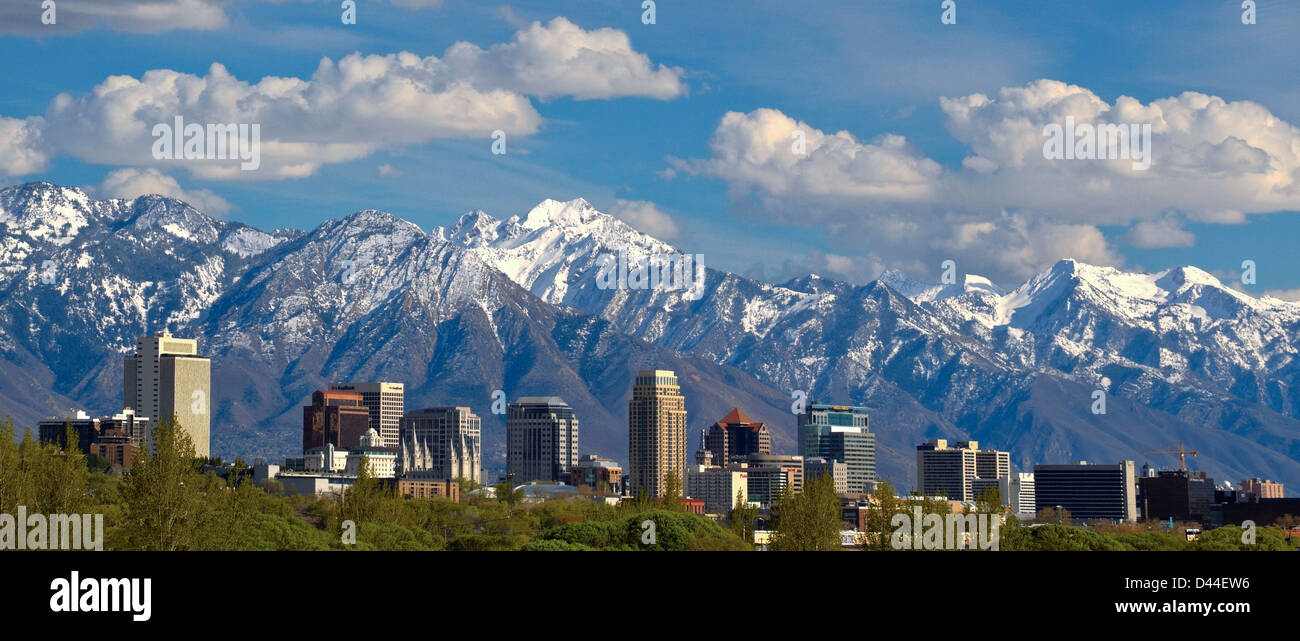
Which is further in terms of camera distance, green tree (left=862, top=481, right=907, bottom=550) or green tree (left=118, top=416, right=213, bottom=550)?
green tree (left=862, top=481, right=907, bottom=550)

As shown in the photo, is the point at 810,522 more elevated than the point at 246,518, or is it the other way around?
the point at 246,518

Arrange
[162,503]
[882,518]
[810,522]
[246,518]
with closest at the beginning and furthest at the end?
[162,503], [882,518], [246,518], [810,522]

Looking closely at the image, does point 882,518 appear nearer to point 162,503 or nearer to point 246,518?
point 246,518

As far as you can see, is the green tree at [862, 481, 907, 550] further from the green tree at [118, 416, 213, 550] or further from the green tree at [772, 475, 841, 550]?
the green tree at [118, 416, 213, 550]

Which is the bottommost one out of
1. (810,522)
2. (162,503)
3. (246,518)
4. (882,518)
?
(810,522)

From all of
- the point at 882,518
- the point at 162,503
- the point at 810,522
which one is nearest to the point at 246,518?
the point at 162,503

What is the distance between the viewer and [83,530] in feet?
380

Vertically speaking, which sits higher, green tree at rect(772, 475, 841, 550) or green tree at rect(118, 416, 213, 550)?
green tree at rect(118, 416, 213, 550)

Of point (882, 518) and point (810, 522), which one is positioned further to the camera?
point (810, 522)

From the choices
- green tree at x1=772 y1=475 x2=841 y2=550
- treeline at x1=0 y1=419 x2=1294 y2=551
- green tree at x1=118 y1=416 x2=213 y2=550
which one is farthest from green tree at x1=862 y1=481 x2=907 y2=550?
green tree at x1=118 y1=416 x2=213 y2=550
